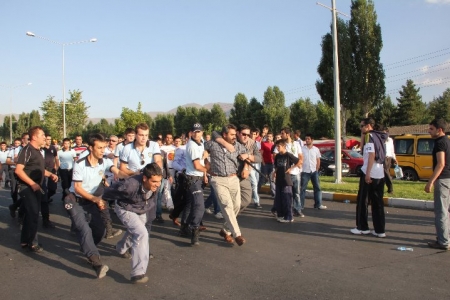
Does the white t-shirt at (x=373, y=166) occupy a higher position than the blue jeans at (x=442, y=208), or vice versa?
the white t-shirt at (x=373, y=166)

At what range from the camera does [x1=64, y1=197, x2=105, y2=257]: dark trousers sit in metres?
5.18

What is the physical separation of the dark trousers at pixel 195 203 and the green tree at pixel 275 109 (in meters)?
41.8

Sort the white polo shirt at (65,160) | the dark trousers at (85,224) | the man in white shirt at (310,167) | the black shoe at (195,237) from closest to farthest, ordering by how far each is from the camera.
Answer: the dark trousers at (85,224) → the black shoe at (195,237) → the man in white shirt at (310,167) → the white polo shirt at (65,160)

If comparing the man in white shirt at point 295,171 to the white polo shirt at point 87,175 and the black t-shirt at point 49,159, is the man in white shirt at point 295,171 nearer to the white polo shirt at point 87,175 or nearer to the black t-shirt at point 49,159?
the white polo shirt at point 87,175

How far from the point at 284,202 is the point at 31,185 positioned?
4.49 meters

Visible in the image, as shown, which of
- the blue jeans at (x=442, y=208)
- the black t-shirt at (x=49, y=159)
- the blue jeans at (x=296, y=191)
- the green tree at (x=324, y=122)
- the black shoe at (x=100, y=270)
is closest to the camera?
the black shoe at (x=100, y=270)

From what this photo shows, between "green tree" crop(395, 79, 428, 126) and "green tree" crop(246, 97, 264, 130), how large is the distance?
19.2 m

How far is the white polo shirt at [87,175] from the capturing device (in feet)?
18.1

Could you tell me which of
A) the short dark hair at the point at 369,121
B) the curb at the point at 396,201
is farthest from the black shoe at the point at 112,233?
the curb at the point at 396,201

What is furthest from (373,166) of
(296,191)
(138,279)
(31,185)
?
(31,185)

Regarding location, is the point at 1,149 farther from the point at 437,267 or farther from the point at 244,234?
the point at 437,267

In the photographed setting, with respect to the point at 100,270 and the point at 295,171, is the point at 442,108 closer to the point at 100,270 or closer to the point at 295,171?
the point at 295,171

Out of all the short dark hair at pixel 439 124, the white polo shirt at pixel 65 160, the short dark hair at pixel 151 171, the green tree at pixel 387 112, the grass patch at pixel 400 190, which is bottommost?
the grass patch at pixel 400 190

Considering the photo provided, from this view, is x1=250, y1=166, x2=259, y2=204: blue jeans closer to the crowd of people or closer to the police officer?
the crowd of people
